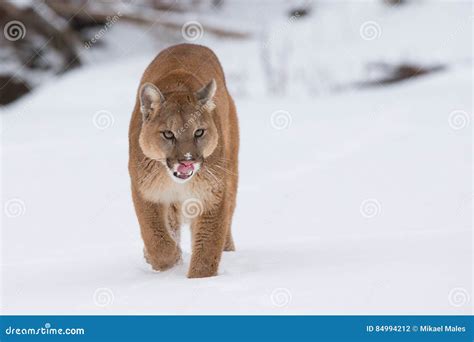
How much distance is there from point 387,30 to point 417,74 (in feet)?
7.28

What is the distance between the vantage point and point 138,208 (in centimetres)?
601

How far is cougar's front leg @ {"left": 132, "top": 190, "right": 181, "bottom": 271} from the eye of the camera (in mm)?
5957

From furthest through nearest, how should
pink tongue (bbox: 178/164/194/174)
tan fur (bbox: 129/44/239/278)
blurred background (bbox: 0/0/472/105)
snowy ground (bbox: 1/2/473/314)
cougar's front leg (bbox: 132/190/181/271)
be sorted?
blurred background (bbox: 0/0/472/105) → cougar's front leg (bbox: 132/190/181/271) → tan fur (bbox: 129/44/239/278) → pink tongue (bbox: 178/164/194/174) → snowy ground (bbox: 1/2/473/314)

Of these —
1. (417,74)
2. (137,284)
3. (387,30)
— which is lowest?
(137,284)

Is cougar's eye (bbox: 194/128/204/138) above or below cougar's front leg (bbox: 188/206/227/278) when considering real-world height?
above

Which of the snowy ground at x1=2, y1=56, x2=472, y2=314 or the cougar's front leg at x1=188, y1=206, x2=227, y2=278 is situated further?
the cougar's front leg at x1=188, y1=206, x2=227, y2=278

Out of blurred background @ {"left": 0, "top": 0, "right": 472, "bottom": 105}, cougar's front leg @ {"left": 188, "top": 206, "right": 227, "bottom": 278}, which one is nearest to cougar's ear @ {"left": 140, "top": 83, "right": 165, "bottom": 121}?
cougar's front leg @ {"left": 188, "top": 206, "right": 227, "bottom": 278}

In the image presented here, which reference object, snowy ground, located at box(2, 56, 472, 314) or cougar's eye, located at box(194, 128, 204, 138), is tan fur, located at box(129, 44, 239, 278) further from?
snowy ground, located at box(2, 56, 472, 314)

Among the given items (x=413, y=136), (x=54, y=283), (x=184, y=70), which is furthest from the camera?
(x=413, y=136)

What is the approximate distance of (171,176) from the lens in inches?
224

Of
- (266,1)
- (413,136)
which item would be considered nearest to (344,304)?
(413,136)

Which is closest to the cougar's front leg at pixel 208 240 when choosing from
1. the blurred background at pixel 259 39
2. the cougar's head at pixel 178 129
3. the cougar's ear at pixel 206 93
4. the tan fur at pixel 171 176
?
the tan fur at pixel 171 176

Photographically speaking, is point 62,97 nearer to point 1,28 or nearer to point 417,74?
point 1,28

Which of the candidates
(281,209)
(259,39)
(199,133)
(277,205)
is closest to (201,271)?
(199,133)
